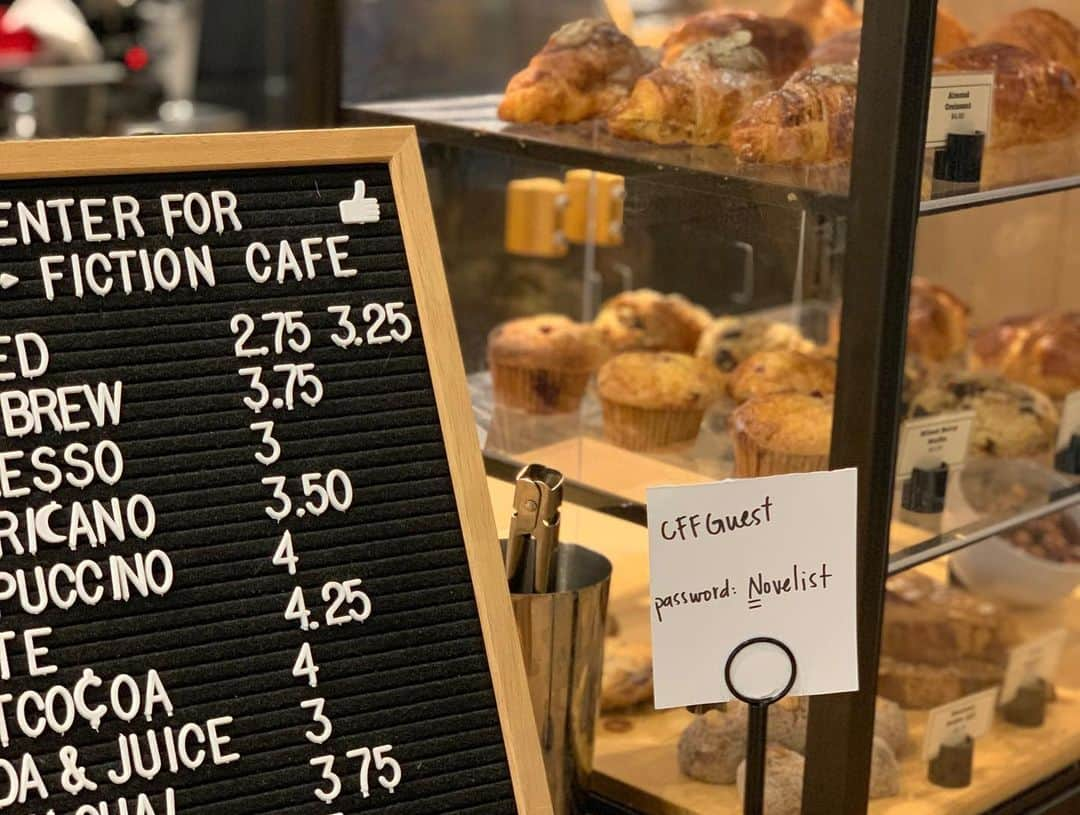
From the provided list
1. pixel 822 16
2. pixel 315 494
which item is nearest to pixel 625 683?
pixel 315 494

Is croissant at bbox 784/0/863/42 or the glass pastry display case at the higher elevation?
croissant at bbox 784/0/863/42

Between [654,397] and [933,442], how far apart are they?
38 cm

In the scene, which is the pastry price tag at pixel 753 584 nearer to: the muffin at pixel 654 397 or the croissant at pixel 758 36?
the muffin at pixel 654 397

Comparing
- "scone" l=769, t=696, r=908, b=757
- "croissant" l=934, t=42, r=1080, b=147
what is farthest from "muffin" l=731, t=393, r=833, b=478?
"croissant" l=934, t=42, r=1080, b=147

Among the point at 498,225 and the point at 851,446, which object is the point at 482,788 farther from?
the point at 498,225

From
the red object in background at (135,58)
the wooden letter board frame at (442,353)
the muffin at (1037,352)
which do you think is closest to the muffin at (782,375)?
the muffin at (1037,352)

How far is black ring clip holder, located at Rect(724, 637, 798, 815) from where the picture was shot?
130cm

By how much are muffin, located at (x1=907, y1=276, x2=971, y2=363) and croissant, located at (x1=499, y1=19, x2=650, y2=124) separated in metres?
0.75

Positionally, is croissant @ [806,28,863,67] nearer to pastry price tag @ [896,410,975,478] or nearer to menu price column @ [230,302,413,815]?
pastry price tag @ [896,410,975,478]

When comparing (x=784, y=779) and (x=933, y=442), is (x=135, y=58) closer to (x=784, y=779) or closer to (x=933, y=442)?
(x=933, y=442)

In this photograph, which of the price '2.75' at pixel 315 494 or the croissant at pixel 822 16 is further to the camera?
the croissant at pixel 822 16

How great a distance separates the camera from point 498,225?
7.63 ft

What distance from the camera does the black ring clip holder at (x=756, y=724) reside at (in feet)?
4.27

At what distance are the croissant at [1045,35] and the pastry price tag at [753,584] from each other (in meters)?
0.93
